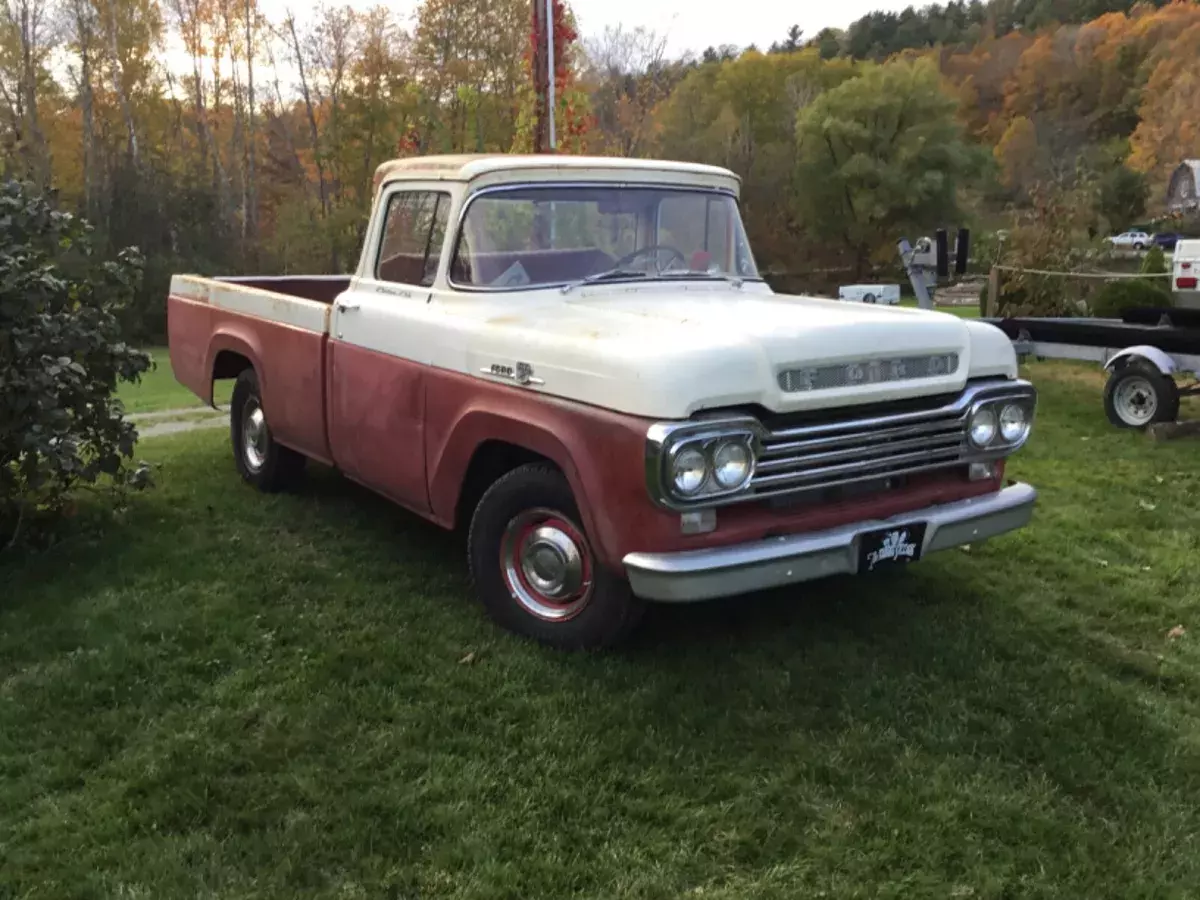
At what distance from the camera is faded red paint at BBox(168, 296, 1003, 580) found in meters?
3.66

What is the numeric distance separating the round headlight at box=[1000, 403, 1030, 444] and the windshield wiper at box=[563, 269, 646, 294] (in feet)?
5.89

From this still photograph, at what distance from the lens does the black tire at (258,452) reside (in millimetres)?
6391

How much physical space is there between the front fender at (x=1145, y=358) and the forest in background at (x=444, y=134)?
26.3ft

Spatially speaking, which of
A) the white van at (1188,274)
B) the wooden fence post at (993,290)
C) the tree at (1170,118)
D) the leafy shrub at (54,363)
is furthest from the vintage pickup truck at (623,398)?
the tree at (1170,118)

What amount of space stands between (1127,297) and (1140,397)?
250 inches

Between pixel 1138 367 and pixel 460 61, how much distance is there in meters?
28.0

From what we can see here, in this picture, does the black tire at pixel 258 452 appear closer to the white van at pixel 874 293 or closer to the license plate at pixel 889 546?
the license plate at pixel 889 546

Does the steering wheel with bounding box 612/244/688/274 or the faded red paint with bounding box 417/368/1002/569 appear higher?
the steering wheel with bounding box 612/244/688/274

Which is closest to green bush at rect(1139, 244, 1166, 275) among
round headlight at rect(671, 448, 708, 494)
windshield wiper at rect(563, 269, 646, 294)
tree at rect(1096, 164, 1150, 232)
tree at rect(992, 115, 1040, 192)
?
windshield wiper at rect(563, 269, 646, 294)

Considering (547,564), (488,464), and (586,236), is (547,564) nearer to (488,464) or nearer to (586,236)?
(488,464)

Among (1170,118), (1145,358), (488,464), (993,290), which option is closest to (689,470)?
(488,464)

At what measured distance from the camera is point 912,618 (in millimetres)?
4621

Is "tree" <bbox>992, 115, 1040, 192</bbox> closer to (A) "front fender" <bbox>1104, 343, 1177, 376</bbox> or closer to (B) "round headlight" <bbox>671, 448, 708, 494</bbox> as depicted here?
(A) "front fender" <bbox>1104, 343, 1177, 376</bbox>

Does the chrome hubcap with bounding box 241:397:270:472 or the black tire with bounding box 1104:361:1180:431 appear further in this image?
the black tire with bounding box 1104:361:1180:431
